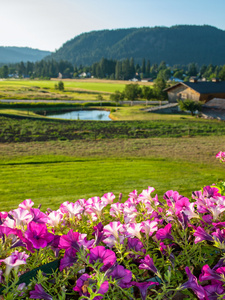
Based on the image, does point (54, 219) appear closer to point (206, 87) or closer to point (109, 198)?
point (109, 198)

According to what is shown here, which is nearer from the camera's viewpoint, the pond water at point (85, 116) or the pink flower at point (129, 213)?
the pink flower at point (129, 213)

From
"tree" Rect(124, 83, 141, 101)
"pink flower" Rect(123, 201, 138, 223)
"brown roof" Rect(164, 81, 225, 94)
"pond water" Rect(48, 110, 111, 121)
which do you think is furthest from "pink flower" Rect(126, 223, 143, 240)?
"tree" Rect(124, 83, 141, 101)

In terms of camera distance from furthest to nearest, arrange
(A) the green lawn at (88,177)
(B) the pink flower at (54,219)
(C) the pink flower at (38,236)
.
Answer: (A) the green lawn at (88,177), (B) the pink flower at (54,219), (C) the pink flower at (38,236)

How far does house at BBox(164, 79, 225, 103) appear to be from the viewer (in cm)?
5616

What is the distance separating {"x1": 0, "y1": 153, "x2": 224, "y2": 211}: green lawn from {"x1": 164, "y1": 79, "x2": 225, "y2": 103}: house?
42.6 m

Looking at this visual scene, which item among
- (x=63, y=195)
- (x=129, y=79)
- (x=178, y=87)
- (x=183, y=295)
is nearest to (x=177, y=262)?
(x=183, y=295)

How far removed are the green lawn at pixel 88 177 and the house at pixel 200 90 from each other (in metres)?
42.6

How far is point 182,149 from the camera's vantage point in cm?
2017

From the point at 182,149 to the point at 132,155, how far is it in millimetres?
3919

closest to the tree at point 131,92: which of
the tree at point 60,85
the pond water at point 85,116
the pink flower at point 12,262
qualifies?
the pond water at point 85,116

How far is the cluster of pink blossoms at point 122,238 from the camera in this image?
61.6 inches

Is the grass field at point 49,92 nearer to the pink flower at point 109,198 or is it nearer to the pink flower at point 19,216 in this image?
the pink flower at point 109,198

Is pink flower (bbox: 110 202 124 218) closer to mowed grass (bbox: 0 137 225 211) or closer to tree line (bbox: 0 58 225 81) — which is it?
mowed grass (bbox: 0 137 225 211)

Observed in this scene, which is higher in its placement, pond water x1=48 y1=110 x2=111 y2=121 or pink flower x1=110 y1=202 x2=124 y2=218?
pink flower x1=110 y1=202 x2=124 y2=218
